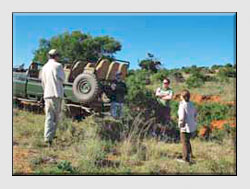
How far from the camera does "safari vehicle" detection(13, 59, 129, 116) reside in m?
9.97

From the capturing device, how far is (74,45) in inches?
389

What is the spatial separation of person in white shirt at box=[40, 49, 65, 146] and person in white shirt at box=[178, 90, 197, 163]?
2196 mm

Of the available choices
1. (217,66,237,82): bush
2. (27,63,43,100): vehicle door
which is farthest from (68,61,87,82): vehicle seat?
(217,66,237,82): bush

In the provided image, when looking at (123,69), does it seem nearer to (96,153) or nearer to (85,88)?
(85,88)

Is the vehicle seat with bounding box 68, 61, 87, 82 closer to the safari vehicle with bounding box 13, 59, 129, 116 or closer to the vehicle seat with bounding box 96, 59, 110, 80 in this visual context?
the safari vehicle with bounding box 13, 59, 129, 116

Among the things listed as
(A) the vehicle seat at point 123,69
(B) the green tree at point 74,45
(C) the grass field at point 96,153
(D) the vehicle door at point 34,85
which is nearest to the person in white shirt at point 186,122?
(C) the grass field at point 96,153

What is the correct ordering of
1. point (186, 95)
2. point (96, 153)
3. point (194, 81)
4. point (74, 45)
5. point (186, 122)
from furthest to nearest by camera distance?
point (194, 81) → point (74, 45) → point (186, 95) → point (186, 122) → point (96, 153)

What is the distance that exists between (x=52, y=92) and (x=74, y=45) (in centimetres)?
96

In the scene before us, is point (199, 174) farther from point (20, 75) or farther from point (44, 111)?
point (20, 75)

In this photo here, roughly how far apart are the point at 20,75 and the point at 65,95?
939 mm

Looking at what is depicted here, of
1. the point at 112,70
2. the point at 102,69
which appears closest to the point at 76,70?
the point at 102,69

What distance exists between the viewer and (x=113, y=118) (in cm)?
1012

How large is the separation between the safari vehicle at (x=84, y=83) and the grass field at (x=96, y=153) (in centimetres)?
27

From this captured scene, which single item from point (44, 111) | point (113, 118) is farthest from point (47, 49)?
point (113, 118)
